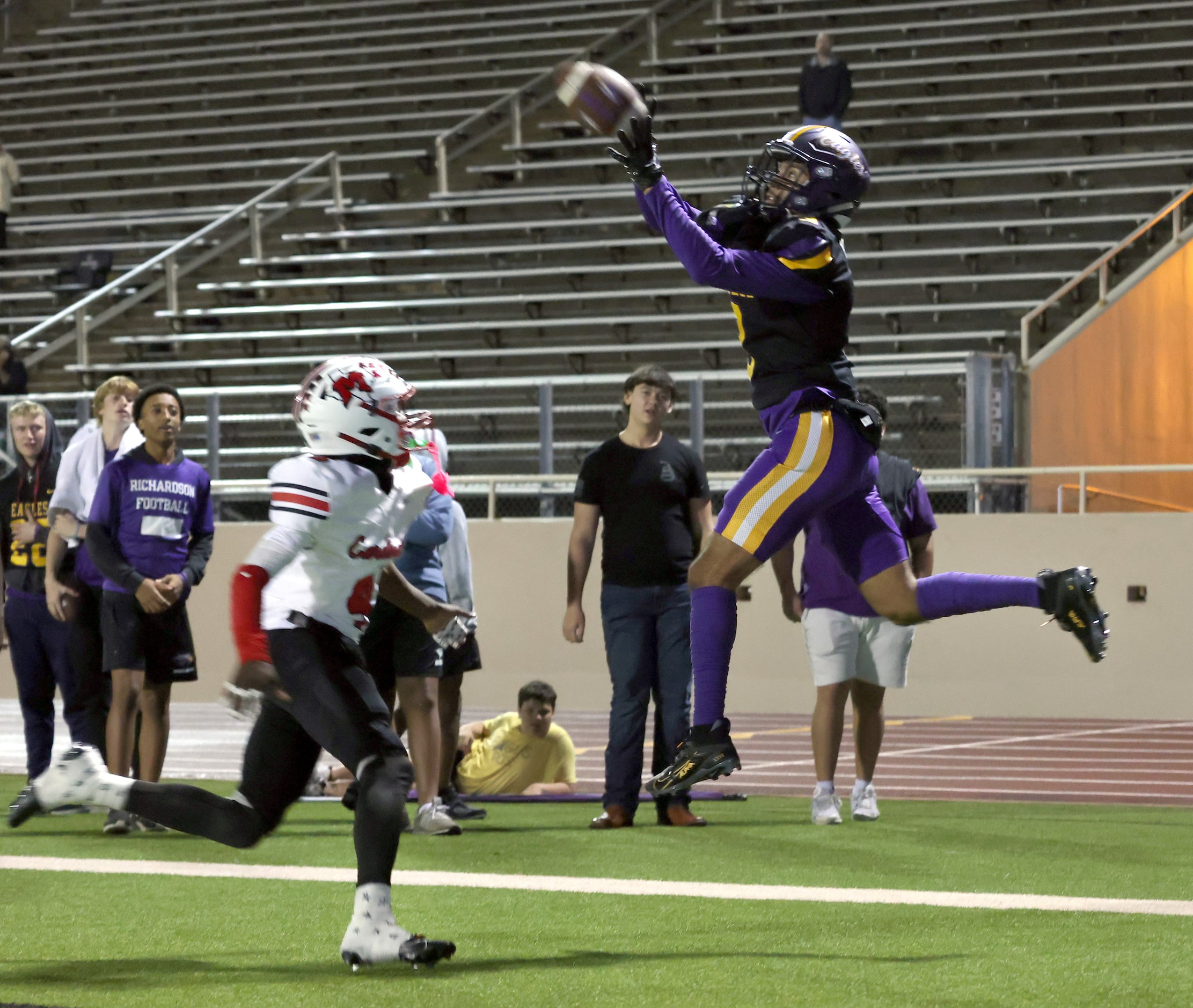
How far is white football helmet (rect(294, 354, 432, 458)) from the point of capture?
4.33 metres

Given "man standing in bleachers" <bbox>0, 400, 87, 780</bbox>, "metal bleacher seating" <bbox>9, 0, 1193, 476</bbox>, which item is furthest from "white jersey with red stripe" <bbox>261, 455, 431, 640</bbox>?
"metal bleacher seating" <bbox>9, 0, 1193, 476</bbox>

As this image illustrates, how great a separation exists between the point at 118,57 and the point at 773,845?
67.6ft

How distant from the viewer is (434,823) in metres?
6.93

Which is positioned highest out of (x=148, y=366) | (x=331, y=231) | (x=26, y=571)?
(x=331, y=231)

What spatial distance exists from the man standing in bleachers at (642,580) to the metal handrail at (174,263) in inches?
432

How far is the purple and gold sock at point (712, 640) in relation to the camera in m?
4.79

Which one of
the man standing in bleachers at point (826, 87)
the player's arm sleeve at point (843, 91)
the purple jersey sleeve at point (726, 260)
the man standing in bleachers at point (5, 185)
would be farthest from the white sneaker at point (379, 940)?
the man standing in bleachers at point (5, 185)

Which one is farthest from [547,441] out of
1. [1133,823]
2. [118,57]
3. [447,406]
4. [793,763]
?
[118,57]

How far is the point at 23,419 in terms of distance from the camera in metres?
7.72

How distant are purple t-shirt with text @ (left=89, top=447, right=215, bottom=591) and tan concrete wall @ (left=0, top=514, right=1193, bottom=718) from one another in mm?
6428

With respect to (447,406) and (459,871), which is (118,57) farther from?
(459,871)

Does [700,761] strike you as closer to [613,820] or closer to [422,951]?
[422,951]

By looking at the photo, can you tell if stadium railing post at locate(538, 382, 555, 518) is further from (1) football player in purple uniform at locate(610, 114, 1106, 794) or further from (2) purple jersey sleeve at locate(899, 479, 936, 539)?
(1) football player in purple uniform at locate(610, 114, 1106, 794)

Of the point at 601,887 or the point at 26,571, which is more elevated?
the point at 26,571
